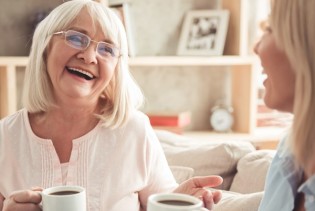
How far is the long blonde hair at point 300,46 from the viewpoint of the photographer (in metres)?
0.96

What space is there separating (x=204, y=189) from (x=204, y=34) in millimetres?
2019

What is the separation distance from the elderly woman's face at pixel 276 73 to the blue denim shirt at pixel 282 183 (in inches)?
8.2

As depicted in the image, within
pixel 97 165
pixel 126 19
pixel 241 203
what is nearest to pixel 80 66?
pixel 97 165

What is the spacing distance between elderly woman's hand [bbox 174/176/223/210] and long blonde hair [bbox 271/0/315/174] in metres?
0.31

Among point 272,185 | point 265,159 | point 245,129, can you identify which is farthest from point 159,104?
point 272,185

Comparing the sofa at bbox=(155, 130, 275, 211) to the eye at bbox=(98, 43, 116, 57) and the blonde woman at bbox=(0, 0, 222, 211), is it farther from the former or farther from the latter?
the eye at bbox=(98, 43, 116, 57)

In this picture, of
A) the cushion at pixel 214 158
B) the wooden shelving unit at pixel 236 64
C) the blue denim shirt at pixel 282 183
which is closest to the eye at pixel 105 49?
the blue denim shirt at pixel 282 183

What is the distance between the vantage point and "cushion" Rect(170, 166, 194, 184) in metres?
2.02

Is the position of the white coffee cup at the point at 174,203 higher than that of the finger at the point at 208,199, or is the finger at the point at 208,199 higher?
the white coffee cup at the point at 174,203

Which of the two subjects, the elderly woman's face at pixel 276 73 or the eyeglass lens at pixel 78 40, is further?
the eyeglass lens at pixel 78 40

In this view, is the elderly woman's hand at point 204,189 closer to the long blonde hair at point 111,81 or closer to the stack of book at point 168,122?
the long blonde hair at point 111,81

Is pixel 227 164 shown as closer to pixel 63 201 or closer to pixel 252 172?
pixel 252 172

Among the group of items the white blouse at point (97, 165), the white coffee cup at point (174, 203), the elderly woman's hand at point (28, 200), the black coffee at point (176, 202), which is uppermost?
the white coffee cup at point (174, 203)

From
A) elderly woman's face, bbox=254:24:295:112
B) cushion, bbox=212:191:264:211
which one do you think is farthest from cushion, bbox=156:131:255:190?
elderly woman's face, bbox=254:24:295:112
